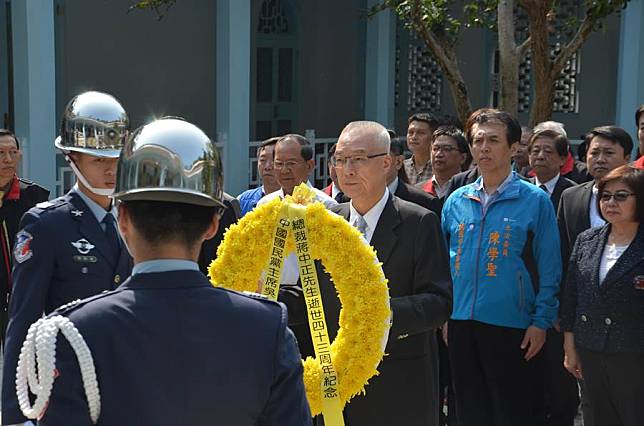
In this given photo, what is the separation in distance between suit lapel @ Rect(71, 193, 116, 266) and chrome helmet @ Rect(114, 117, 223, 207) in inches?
65.1

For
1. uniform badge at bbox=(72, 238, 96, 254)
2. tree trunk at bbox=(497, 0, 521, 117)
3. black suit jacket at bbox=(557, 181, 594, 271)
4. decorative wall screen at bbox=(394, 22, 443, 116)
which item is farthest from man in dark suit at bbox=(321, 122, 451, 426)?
decorative wall screen at bbox=(394, 22, 443, 116)

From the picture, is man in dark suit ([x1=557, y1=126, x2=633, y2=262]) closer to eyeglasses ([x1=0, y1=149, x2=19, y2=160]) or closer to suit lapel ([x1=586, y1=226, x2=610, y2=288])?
suit lapel ([x1=586, y1=226, x2=610, y2=288])

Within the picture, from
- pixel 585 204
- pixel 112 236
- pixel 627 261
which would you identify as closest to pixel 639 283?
pixel 627 261

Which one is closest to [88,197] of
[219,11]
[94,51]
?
[219,11]

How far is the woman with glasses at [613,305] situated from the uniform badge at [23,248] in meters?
3.02

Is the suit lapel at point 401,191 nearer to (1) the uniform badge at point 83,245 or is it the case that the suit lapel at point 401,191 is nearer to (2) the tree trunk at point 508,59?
(1) the uniform badge at point 83,245

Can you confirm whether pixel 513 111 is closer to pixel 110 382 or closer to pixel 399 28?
pixel 399 28

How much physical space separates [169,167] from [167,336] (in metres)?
0.37

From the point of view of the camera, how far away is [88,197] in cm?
389

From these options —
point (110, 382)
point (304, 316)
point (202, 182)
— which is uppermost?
point (202, 182)

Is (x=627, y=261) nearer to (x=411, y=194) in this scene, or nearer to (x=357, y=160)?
(x=411, y=194)

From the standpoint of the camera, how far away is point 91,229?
3822 millimetres

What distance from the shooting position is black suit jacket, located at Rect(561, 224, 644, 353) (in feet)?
16.7

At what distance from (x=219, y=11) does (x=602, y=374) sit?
8.08 meters
